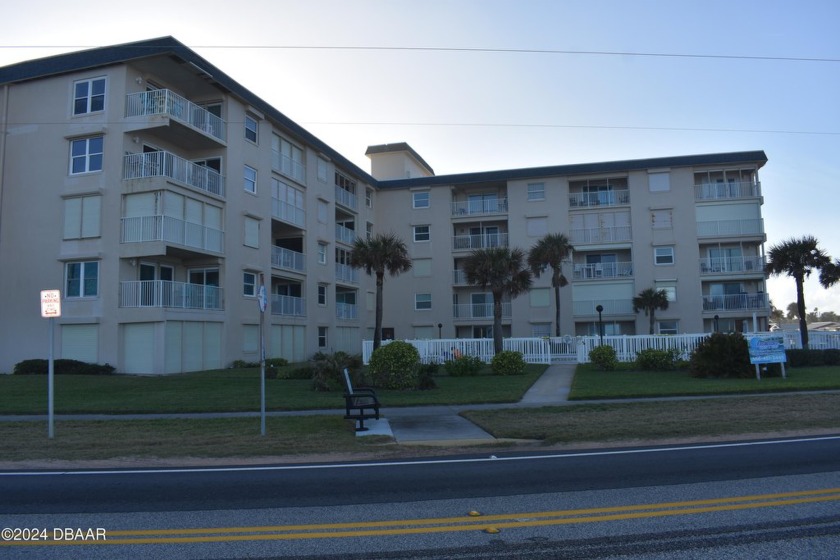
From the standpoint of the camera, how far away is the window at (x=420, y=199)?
168ft

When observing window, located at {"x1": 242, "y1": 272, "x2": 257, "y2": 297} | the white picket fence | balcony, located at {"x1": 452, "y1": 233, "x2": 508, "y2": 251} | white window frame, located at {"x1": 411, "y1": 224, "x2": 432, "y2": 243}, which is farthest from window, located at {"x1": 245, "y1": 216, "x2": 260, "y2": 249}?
balcony, located at {"x1": 452, "y1": 233, "x2": 508, "y2": 251}

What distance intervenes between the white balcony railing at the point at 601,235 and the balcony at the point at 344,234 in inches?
631

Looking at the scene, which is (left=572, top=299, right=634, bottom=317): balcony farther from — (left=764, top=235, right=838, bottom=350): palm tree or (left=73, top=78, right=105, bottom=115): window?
(left=73, top=78, right=105, bottom=115): window

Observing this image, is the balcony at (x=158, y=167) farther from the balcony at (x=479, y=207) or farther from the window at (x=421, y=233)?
the balcony at (x=479, y=207)

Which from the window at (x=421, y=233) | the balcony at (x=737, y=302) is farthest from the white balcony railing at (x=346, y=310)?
the balcony at (x=737, y=302)

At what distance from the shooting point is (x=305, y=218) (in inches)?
1586

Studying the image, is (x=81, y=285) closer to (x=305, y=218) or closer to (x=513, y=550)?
(x=305, y=218)

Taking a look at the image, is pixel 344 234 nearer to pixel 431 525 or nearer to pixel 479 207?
pixel 479 207

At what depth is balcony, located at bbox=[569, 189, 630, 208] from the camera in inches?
1912

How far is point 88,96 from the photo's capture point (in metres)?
29.5

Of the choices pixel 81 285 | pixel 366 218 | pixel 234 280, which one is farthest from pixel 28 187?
pixel 366 218

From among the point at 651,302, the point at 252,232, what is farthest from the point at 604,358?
the point at 651,302

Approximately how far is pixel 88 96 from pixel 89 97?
10cm

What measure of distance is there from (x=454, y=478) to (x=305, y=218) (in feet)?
109
